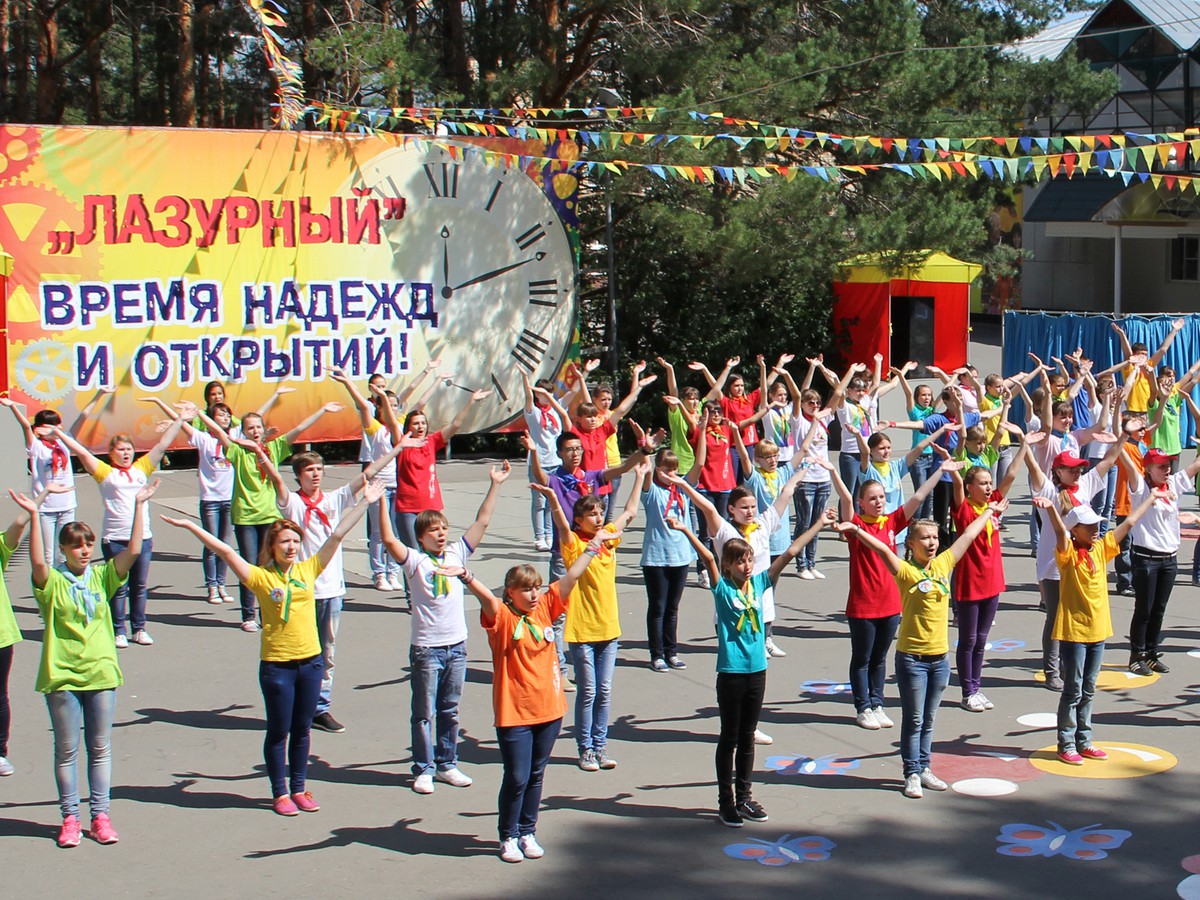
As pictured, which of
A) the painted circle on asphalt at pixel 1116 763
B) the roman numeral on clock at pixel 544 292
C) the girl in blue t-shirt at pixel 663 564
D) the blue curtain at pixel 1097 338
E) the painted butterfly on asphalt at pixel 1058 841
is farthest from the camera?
the blue curtain at pixel 1097 338

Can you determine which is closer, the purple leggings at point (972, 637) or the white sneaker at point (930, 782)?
the white sneaker at point (930, 782)

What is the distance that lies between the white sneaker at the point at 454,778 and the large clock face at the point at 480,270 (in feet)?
36.9

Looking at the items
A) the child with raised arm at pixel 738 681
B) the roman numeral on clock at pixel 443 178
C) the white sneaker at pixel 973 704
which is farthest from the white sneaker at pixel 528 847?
the roman numeral on clock at pixel 443 178

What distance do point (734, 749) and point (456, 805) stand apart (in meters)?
1.40

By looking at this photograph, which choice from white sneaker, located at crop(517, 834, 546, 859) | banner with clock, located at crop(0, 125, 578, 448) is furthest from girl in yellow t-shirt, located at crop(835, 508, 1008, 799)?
banner with clock, located at crop(0, 125, 578, 448)

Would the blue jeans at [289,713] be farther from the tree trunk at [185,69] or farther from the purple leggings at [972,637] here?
the tree trunk at [185,69]

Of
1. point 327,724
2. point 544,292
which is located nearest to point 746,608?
point 327,724

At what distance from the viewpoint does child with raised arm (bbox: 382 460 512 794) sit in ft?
23.1

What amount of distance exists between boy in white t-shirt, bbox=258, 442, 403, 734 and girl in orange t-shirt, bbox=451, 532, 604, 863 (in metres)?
1.76

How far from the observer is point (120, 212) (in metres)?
16.4

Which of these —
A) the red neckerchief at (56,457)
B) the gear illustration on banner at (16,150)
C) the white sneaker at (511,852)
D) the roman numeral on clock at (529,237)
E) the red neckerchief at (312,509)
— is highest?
the gear illustration on banner at (16,150)

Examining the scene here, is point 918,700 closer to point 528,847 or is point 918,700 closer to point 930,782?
point 930,782

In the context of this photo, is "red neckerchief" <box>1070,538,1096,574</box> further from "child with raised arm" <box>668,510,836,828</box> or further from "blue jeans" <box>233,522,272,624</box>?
"blue jeans" <box>233,522,272,624</box>

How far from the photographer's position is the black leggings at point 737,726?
663cm
